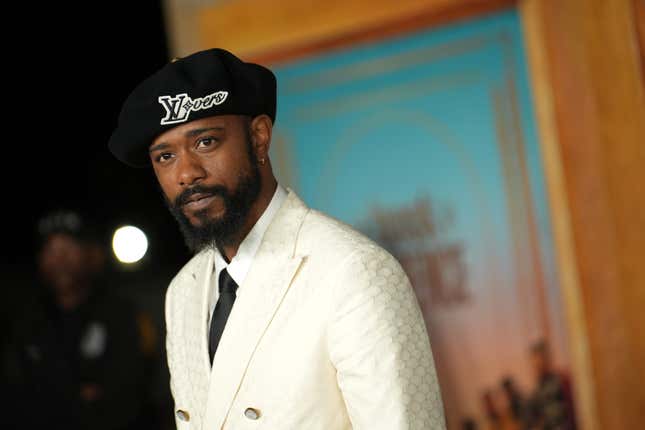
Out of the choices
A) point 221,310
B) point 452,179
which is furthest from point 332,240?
point 452,179

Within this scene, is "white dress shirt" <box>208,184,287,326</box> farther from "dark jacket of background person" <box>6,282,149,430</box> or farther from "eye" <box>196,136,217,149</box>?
"dark jacket of background person" <box>6,282,149,430</box>

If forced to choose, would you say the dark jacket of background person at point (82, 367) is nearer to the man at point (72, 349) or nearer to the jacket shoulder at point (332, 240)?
the man at point (72, 349)

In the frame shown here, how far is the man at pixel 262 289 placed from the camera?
1.31m

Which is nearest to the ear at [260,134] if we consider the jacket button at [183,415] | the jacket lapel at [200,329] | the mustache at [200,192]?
the mustache at [200,192]

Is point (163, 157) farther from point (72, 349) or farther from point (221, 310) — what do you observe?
point (72, 349)

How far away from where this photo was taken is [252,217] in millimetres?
1518

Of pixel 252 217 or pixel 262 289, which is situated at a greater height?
pixel 252 217

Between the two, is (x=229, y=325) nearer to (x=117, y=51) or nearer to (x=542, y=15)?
(x=542, y=15)

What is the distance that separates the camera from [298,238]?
1466mm

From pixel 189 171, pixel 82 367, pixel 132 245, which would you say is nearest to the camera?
pixel 189 171

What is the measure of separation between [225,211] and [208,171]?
0.08 meters

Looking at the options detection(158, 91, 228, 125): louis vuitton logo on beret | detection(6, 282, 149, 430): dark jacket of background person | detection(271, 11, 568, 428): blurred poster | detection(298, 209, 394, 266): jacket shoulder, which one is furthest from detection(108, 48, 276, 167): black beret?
detection(6, 282, 149, 430): dark jacket of background person

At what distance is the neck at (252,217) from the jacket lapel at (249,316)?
6cm

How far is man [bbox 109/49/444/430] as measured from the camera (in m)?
1.31
